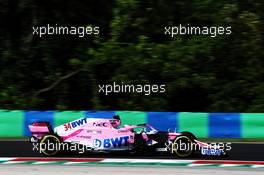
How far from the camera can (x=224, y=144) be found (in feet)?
34.7

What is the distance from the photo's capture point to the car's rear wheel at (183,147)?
10.1m

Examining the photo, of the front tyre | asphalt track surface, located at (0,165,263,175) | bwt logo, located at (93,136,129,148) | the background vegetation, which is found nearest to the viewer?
asphalt track surface, located at (0,165,263,175)

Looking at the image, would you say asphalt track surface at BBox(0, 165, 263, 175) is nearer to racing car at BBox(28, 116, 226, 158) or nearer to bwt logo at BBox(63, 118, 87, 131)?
racing car at BBox(28, 116, 226, 158)

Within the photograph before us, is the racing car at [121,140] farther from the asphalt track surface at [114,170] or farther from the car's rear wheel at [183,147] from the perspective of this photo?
the asphalt track surface at [114,170]

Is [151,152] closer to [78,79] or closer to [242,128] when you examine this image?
[242,128]

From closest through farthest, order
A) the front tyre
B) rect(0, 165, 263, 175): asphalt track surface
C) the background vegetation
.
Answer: rect(0, 165, 263, 175): asphalt track surface < the front tyre < the background vegetation

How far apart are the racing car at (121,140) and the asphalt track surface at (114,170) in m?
0.80

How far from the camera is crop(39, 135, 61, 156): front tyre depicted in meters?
10.2

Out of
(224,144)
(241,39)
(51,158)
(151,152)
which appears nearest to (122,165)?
(151,152)

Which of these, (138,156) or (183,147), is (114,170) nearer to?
(138,156)

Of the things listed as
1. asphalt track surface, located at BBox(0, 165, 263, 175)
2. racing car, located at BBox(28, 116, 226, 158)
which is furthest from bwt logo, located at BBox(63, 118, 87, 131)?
asphalt track surface, located at BBox(0, 165, 263, 175)

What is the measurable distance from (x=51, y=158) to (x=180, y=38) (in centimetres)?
660

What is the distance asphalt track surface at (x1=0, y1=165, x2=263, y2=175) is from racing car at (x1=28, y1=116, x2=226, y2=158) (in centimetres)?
80

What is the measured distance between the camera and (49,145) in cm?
1027
